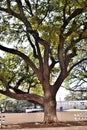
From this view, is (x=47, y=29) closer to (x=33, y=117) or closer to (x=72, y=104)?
(x=33, y=117)

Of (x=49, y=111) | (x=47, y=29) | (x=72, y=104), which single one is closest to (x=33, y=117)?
(x=49, y=111)

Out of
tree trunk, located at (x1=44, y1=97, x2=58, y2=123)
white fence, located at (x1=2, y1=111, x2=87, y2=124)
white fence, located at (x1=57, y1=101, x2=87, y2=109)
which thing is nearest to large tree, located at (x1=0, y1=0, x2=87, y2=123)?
tree trunk, located at (x1=44, y1=97, x2=58, y2=123)

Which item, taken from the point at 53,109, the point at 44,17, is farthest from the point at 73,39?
the point at 53,109

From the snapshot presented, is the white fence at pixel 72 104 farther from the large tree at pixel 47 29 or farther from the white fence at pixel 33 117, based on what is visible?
the large tree at pixel 47 29

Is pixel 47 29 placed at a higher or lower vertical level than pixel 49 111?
higher

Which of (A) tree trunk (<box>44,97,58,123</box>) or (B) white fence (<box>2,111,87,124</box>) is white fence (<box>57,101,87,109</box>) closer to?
(B) white fence (<box>2,111,87,124</box>)

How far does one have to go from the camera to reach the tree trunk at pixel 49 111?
2066 centimetres

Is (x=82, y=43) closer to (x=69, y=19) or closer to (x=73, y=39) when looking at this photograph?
(x=73, y=39)

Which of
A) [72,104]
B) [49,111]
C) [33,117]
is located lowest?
[49,111]

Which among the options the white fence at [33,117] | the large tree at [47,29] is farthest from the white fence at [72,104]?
the large tree at [47,29]

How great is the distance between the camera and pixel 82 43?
2367 cm

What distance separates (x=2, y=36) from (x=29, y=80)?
586 centimetres

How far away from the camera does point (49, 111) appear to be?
68.4 ft

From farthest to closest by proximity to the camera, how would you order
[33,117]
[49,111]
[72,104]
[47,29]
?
1. [72,104]
2. [33,117]
3. [49,111]
4. [47,29]
